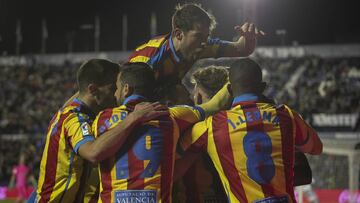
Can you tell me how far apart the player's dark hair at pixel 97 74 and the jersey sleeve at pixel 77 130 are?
242mm

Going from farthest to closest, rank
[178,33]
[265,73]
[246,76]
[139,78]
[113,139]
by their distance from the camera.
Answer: [265,73], [178,33], [246,76], [139,78], [113,139]

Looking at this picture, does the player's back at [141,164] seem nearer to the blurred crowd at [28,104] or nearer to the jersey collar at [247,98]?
the jersey collar at [247,98]

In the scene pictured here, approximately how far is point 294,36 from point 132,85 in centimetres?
3386

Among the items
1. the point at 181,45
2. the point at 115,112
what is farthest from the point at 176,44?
the point at 115,112

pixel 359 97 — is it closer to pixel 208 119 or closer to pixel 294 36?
pixel 294 36

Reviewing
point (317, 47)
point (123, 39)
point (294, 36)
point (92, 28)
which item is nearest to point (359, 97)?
point (317, 47)

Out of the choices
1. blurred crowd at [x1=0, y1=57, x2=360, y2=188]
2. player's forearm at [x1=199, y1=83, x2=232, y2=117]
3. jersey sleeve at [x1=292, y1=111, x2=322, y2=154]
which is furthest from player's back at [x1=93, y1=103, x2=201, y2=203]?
blurred crowd at [x1=0, y1=57, x2=360, y2=188]

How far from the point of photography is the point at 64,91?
2806cm

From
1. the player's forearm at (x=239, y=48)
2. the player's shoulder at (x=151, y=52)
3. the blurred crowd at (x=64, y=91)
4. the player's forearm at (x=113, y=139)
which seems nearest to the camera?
the player's forearm at (x=113, y=139)

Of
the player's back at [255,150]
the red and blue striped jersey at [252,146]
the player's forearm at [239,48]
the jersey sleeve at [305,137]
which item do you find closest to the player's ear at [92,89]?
the red and blue striped jersey at [252,146]

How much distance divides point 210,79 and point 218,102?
25cm

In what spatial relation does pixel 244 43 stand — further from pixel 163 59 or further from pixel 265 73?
pixel 265 73

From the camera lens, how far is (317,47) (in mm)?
29281

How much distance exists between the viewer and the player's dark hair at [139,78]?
10.7 ft
